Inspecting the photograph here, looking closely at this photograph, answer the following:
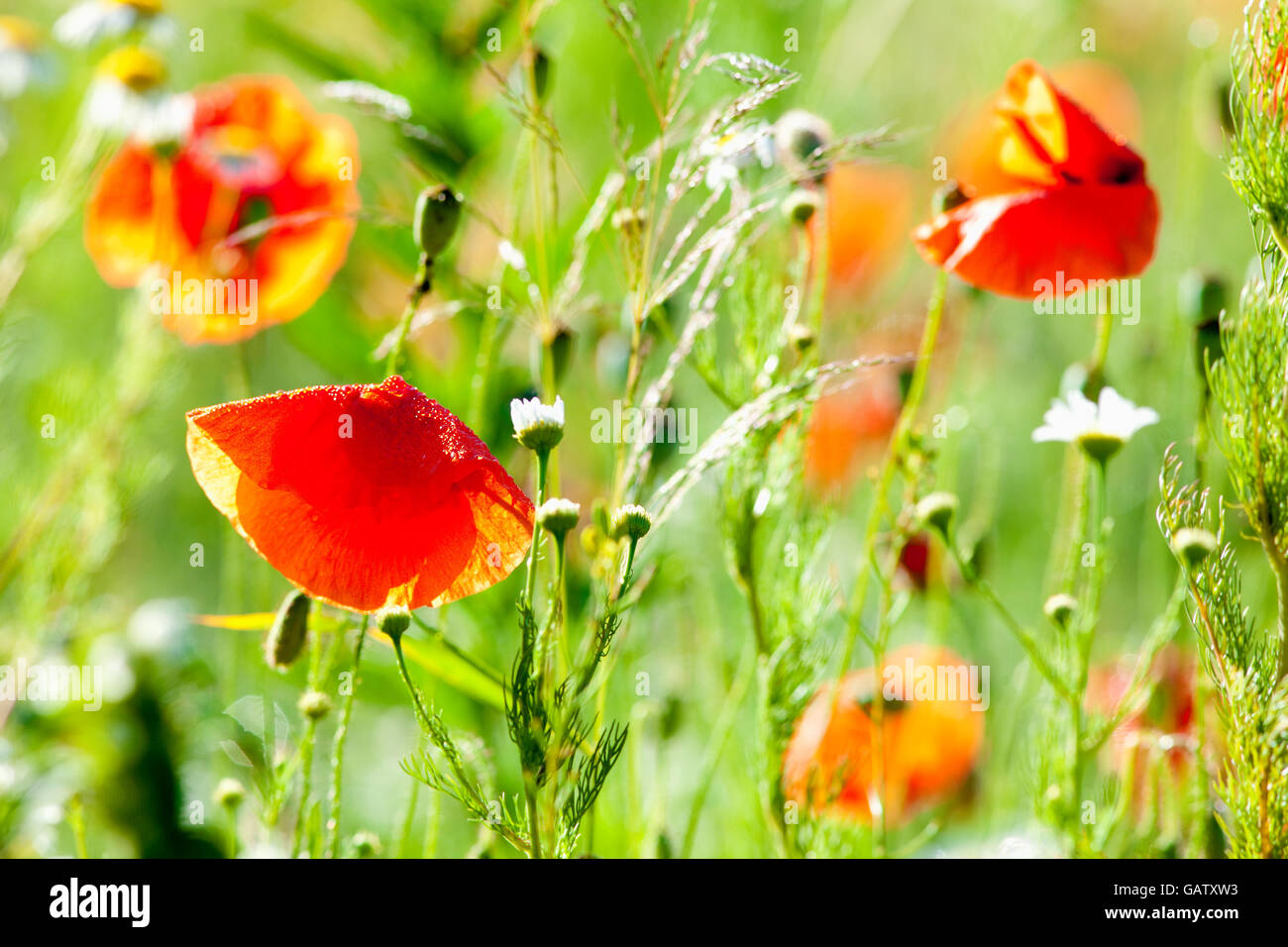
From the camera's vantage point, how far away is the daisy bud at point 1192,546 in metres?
0.49

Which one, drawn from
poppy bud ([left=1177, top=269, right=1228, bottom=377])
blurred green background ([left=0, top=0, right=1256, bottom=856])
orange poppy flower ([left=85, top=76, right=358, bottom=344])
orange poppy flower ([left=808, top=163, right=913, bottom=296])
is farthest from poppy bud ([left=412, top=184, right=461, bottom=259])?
orange poppy flower ([left=808, top=163, right=913, bottom=296])

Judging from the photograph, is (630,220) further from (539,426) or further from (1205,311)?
(1205,311)

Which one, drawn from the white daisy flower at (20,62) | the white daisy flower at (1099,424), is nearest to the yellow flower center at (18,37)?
the white daisy flower at (20,62)

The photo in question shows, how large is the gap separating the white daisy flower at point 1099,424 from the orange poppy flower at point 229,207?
455 millimetres

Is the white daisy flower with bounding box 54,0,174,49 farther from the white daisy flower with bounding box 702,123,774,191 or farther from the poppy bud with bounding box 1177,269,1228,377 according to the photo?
the poppy bud with bounding box 1177,269,1228,377

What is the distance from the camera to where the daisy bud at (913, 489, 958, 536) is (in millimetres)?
574

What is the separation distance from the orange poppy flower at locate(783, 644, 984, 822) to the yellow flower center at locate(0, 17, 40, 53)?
761mm

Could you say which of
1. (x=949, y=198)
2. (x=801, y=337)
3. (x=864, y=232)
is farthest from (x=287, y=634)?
(x=864, y=232)

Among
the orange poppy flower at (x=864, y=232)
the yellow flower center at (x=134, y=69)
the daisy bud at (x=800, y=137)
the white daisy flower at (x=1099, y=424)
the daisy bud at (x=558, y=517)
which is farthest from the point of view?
the orange poppy flower at (x=864, y=232)

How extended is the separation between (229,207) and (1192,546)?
0.70 metres

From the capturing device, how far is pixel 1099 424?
0.56 metres

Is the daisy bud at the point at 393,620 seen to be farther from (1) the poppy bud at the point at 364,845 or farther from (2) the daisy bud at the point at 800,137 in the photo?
(2) the daisy bud at the point at 800,137
